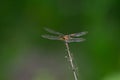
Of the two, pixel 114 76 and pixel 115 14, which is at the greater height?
pixel 115 14

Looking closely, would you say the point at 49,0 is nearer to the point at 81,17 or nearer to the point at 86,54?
the point at 81,17

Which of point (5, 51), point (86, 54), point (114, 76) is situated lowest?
point (114, 76)

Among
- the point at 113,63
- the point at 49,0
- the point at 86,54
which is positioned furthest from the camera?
the point at 49,0

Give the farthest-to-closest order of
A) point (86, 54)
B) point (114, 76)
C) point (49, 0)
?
point (49, 0) < point (86, 54) < point (114, 76)

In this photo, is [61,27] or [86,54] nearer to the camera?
[86,54]

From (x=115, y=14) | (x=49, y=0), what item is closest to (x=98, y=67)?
(x=115, y=14)

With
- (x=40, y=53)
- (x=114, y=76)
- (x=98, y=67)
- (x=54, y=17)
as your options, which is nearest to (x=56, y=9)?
(x=54, y=17)

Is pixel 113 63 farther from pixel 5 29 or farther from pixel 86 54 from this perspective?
pixel 5 29
